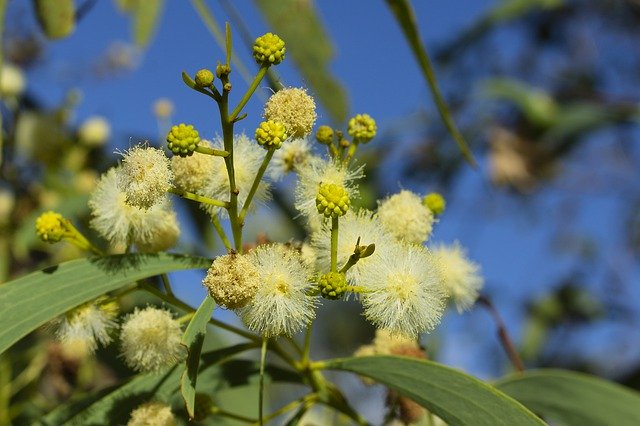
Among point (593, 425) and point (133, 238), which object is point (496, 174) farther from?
point (133, 238)

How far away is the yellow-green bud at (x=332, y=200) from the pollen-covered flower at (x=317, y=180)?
4 centimetres

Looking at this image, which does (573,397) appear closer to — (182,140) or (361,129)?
(361,129)

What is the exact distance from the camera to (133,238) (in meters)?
1.02

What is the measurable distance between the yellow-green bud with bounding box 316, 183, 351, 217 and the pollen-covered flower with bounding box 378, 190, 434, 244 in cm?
11

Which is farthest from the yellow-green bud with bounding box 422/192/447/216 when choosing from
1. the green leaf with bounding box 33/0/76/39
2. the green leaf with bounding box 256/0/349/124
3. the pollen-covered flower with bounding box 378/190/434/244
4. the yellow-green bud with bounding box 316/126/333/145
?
the green leaf with bounding box 33/0/76/39

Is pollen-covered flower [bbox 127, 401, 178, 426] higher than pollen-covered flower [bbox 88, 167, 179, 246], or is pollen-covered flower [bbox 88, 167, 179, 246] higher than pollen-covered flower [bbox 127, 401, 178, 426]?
pollen-covered flower [bbox 88, 167, 179, 246]

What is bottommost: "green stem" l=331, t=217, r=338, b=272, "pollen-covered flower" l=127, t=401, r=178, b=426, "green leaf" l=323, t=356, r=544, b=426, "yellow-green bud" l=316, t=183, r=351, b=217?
"pollen-covered flower" l=127, t=401, r=178, b=426

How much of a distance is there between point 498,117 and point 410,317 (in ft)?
16.6

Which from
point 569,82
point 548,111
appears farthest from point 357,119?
point 569,82

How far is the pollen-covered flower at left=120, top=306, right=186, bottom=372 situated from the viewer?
38.1 inches

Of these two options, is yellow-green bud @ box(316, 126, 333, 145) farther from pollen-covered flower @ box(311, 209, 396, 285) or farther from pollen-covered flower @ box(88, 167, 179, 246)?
pollen-covered flower @ box(88, 167, 179, 246)

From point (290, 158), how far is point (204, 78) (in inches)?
12.7

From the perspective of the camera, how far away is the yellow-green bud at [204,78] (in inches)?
30.5

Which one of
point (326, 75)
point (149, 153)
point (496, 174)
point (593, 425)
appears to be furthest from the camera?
A: point (496, 174)
